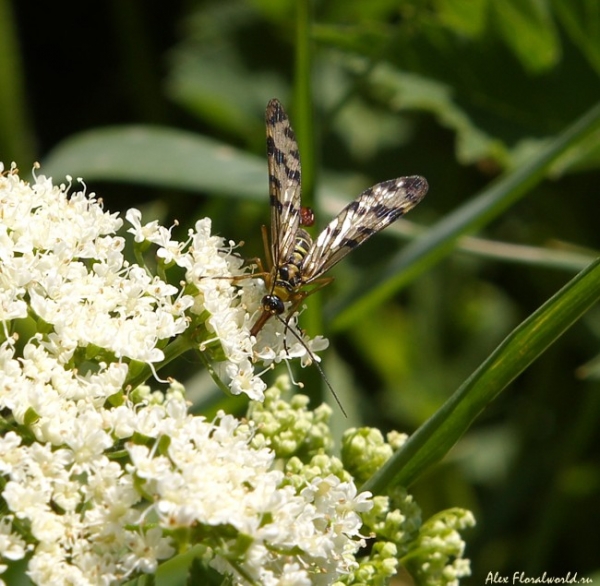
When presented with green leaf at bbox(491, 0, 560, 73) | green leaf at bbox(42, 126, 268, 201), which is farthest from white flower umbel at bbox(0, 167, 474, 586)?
green leaf at bbox(491, 0, 560, 73)

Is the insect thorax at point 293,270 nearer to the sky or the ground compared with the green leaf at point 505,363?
nearer to the sky

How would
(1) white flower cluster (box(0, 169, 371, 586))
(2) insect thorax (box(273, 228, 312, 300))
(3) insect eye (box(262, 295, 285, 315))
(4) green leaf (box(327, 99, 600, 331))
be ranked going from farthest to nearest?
(4) green leaf (box(327, 99, 600, 331)) → (2) insect thorax (box(273, 228, 312, 300)) → (3) insect eye (box(262, 295, 285, 315)) → (1) white flower cluster (box(0, 169, 371, 586))

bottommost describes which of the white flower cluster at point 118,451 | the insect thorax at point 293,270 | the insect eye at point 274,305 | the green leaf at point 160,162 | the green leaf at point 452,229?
the white flower cluster at point 118,451

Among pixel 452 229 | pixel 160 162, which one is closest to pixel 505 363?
pixel 452 229

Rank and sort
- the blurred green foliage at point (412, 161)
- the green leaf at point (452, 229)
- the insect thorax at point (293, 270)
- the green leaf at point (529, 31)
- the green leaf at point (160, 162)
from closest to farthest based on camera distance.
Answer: the insect thorax at point (293, 270)
the green leaf at point (452, 229)
the green leaf at point (160, 162)
the blurred green foliage at point (412, 161)
the green leaf at point (529, 31)

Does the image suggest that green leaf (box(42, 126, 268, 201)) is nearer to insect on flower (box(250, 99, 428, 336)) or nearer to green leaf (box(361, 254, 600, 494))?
insect on flower (box(250, 99, 428, 336))

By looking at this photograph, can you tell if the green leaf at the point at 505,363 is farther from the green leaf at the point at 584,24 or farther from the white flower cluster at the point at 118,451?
the green leaf at the point at 584,24

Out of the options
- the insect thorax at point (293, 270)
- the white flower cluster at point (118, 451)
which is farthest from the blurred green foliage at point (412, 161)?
the white flower cluster at point (118, 451)
